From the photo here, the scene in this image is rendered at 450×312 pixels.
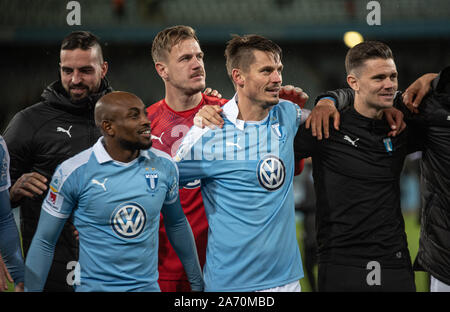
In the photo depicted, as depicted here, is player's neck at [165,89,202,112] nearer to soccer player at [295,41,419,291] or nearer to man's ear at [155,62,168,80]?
man's ear at [155,62,168,80]

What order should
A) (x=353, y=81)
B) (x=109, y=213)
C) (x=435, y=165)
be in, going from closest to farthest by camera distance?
(x=109, y=213)
(x=435, y=165)
(x=353, y=81)

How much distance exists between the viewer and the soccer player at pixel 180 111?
9.72 feet

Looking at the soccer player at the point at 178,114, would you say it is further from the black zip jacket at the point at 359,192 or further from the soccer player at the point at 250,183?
the black zip jacket at the point at 359,192

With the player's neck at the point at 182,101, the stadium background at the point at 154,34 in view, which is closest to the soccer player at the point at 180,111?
the player's neck at the point at 182,101

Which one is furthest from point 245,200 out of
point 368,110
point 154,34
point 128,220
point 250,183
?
point 154,34

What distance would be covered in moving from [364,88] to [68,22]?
1.81m

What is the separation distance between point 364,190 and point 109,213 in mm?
1358

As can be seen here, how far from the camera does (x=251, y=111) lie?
2781mm

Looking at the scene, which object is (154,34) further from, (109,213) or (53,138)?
(109,213)

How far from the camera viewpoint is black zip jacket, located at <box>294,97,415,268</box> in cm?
279

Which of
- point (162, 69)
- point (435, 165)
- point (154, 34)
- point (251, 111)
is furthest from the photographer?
point (154, 34)

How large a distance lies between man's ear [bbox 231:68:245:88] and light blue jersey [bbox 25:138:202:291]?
695 mm

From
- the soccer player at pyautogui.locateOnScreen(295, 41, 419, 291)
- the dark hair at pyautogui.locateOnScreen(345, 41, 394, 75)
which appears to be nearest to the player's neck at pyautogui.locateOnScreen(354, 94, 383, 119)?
the soccer player at pyautogui.locateOnScreen(295, 41, 419, 291)

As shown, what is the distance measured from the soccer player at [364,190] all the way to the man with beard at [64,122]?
1.21m
